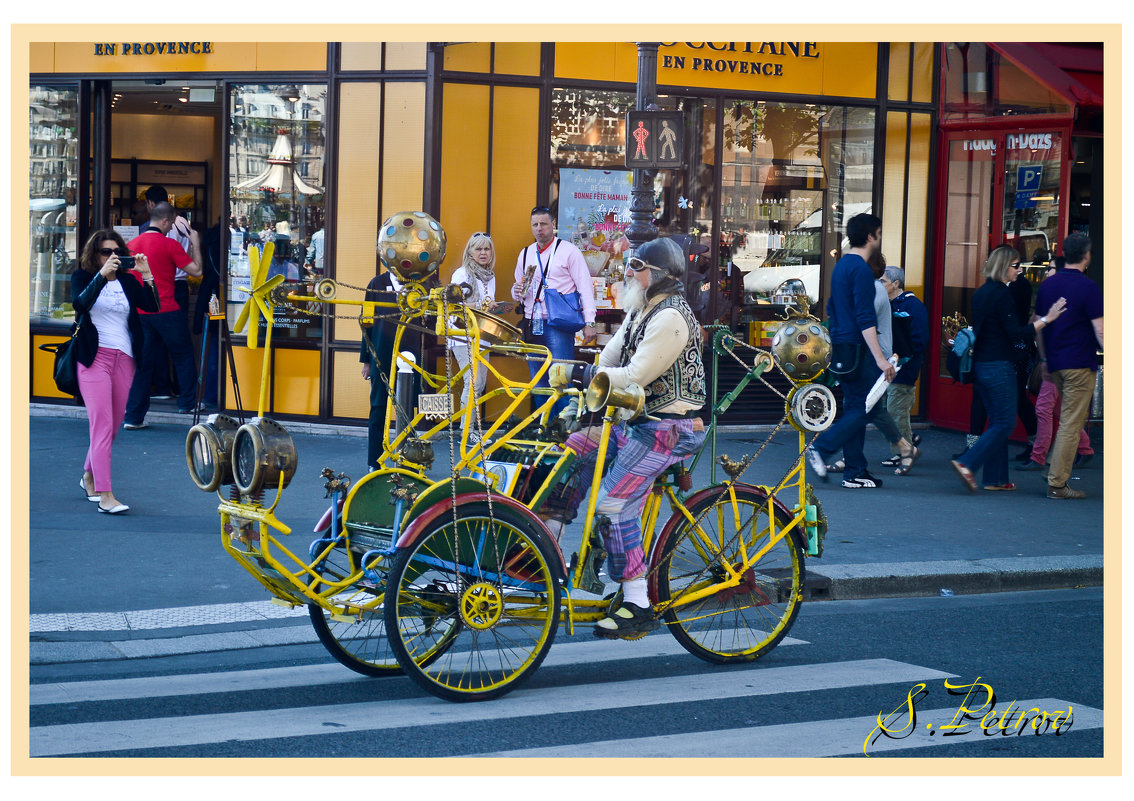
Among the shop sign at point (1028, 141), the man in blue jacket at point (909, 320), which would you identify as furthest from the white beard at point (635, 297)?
the shop sign at point (1028, 141)

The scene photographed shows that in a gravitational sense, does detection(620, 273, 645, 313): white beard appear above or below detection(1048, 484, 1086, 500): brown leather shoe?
above

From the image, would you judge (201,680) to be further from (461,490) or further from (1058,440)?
(1058,440)

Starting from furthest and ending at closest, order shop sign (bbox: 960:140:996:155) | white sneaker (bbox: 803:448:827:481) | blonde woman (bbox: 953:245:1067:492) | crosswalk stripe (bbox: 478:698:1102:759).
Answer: shop sign (bbox: 960:140:996:155)
white sneaker (bbox: 803:448:827:481)
blonde woman (bbox: 953:245:1067:492)
crosswalk stripe (bbox: 478:698:1102:759)

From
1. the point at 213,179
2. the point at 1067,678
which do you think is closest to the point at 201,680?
the point at 1067,678

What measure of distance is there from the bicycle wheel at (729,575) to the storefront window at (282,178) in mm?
7168

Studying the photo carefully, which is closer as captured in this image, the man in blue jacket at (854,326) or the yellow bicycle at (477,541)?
the yellow bicycle at (477,541)

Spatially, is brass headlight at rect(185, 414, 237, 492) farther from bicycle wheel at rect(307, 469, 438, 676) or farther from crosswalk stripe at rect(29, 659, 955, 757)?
crosswalk stripe at rect(29, 659, 955, 757)

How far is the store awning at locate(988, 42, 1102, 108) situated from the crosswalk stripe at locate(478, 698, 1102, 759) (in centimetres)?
868

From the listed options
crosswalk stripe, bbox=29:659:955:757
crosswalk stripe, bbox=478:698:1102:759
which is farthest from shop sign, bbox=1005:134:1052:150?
crosswalk stripe, bbox=478:698:1102:759

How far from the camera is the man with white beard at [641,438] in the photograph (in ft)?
18.4

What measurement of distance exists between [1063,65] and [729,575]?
8.75 metres

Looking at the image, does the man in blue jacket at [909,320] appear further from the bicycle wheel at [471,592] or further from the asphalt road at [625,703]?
the bicycle wheel at [471,592]

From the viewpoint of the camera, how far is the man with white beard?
18.4 ft

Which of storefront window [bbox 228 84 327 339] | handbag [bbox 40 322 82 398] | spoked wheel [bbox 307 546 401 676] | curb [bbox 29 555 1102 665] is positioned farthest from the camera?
storefront window [bbox 228 84 327 339]
